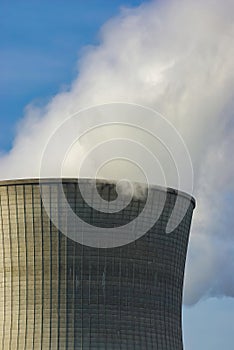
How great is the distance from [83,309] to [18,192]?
4.76 metres

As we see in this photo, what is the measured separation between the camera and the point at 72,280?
111 ft

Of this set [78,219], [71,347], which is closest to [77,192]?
[78,219]

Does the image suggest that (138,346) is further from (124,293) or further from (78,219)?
(78,219)

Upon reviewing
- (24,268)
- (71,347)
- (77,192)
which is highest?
(77,192)

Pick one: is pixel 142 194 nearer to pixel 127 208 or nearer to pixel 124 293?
pixel 127 208

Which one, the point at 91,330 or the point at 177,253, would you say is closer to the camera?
the point at 91,330

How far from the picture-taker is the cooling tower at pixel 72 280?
33188 mm

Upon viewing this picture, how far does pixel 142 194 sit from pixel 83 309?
4588 millimetres

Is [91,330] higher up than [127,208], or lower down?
lower down

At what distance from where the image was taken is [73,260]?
33625mm

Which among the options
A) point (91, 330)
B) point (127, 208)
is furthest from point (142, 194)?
point (91, 330)

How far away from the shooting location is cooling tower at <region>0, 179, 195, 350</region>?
109 feet

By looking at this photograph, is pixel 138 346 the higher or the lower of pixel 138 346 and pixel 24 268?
the lower

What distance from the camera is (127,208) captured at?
110ft
